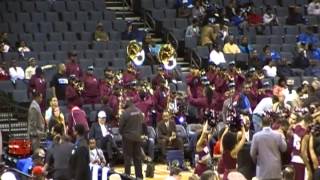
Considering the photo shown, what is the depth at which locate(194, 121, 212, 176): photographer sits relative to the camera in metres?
12.0

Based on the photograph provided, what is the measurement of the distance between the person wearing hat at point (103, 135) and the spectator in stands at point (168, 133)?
A: 87 centimetres

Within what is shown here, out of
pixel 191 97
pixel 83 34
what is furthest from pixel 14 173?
pixel 83 34

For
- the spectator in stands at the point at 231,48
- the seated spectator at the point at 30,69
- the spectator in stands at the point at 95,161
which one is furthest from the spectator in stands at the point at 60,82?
the spectator in stands at the point at 231,48

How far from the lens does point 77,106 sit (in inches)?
699

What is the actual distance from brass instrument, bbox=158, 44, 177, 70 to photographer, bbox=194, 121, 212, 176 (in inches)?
275

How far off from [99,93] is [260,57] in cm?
494

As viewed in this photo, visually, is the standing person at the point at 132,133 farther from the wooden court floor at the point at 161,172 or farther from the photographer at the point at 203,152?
the photographer at the point at 203,152

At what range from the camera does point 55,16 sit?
22.7 meters

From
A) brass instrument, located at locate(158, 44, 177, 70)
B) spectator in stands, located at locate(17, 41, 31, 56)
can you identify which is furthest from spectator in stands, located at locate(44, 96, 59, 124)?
brass instrument, located at locate(158, 44, 177, 70)

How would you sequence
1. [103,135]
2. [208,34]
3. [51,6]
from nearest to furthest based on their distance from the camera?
[103,135]
[208,34]
[51,6]

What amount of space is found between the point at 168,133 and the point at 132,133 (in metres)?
2.03

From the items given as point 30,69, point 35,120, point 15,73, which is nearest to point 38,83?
point 30,69

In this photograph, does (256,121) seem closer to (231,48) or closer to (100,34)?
(231,48)

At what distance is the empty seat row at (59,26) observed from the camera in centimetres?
2192
